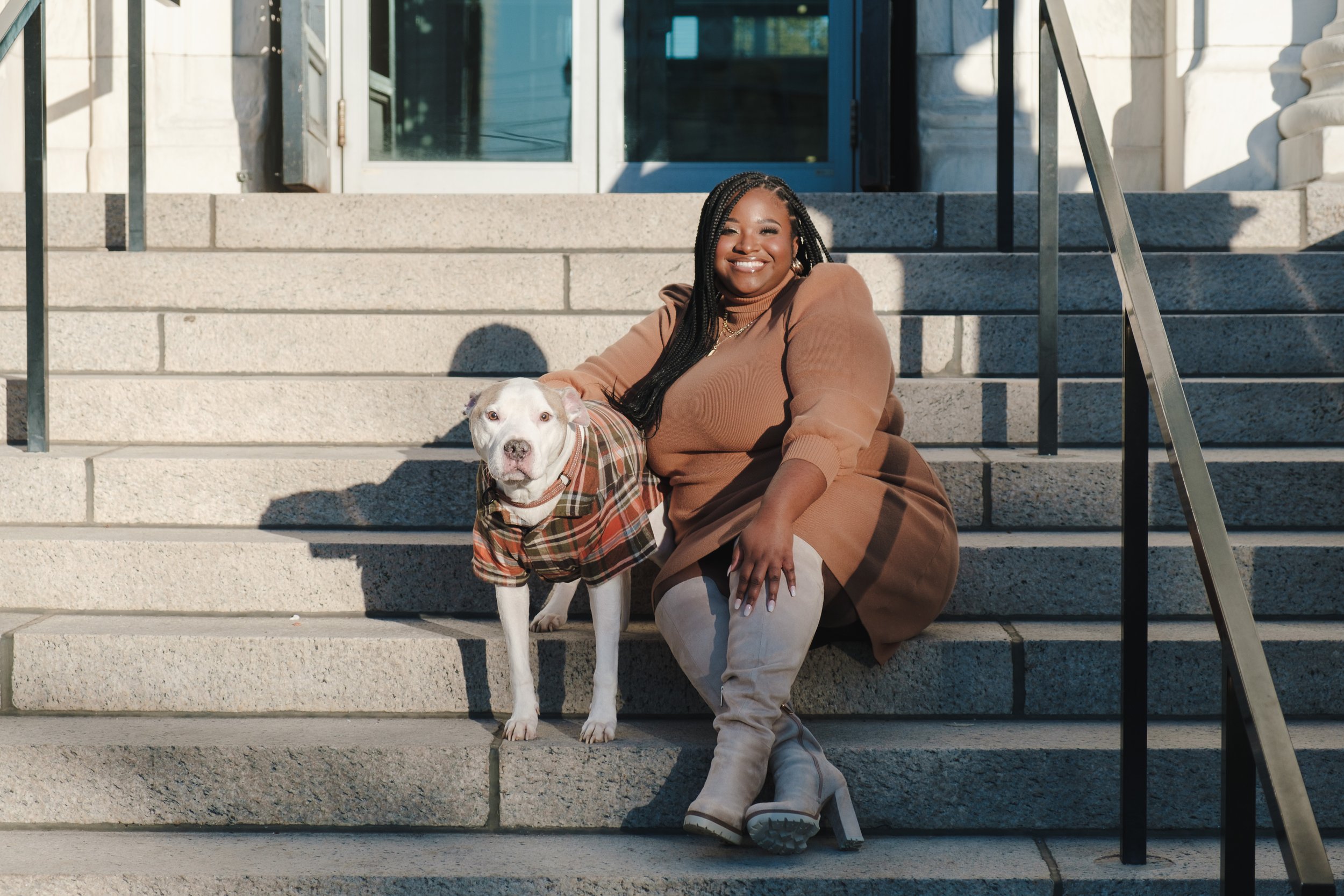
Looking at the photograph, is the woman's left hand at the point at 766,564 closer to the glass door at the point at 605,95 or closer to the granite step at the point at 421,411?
the granite step at the point at 421,411

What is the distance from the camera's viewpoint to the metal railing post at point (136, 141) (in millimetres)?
4242

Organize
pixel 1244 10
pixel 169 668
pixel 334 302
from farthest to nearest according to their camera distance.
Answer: pixel 1244 10
pixel 334 302
pixel 169 668

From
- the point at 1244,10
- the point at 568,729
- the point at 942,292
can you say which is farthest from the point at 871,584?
the point at 1244,10

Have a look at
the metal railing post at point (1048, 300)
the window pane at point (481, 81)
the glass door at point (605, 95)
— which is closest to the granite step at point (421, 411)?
the metal railing post at point (1048, 300)

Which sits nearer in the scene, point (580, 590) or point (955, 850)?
point (955, 850)

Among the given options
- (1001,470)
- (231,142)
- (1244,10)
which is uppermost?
(1244,10)

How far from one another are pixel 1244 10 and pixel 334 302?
13.7 feet

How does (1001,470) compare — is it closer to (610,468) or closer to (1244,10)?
(610,468)

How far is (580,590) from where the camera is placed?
3123 millimetres

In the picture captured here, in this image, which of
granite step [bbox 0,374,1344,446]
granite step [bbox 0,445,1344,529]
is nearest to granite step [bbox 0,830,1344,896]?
granite step [bbox 0,445,1344,529]

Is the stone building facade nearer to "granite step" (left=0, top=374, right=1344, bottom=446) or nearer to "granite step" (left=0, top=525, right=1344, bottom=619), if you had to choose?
"granite step" (left=0, top=374, right=1344, bottom=446)

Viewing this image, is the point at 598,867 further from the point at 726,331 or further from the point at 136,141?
the point at 136,141

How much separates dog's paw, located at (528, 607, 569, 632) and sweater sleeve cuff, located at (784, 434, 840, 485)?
2.64ft

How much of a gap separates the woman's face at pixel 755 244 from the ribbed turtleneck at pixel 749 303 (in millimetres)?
25
